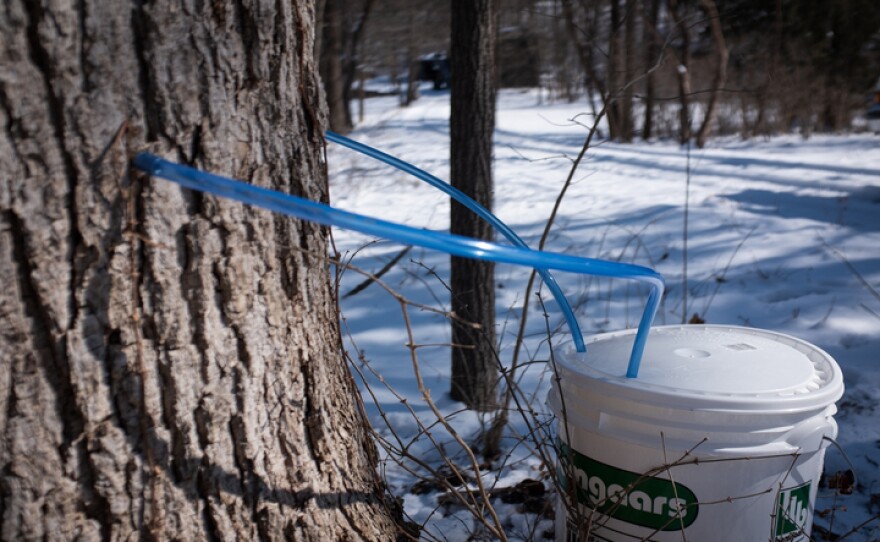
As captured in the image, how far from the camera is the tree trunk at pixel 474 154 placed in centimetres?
293

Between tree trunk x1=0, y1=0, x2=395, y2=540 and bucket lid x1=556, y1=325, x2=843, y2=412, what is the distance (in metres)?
0.65

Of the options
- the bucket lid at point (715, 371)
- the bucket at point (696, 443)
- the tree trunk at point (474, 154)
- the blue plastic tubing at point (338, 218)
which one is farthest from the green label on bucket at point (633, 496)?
the tree trunk at point (474, 154)

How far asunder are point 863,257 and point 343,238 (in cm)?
375

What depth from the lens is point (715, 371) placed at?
62.8 inches

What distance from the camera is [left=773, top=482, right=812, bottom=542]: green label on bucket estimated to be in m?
1.55

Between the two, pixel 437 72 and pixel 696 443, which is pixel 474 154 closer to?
pixel 696 443

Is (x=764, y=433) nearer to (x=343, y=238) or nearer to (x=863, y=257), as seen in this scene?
(x=863, y=257)

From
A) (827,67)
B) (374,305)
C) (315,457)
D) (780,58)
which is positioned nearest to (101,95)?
(315,457)

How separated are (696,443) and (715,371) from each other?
188 mm

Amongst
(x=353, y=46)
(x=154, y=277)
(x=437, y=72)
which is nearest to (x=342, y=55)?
(x=353, y=46)

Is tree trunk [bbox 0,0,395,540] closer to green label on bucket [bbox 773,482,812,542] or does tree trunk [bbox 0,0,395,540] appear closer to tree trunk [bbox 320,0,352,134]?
green label on bucket [bbox 773,482,812,542]

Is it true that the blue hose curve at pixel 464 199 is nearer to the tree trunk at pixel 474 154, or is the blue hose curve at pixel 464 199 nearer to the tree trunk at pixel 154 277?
the tree trunk at pixel 154 277

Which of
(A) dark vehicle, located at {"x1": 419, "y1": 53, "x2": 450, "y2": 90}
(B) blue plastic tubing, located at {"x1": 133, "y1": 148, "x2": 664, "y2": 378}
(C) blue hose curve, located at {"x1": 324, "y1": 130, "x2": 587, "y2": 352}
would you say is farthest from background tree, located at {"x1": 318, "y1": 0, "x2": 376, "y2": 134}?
(A) dark vehicle, located at {"x1": 419, "y1": 53, "x2": 450, "y2": 90}

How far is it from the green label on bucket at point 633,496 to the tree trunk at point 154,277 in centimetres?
62
